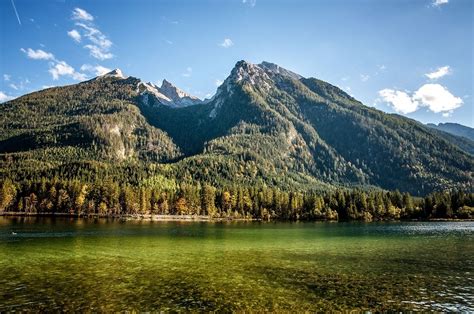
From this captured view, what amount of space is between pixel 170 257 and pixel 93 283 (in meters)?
21.2

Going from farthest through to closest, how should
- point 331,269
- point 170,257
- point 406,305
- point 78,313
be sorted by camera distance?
1. point 170,257
2. point 331,269
3. point 406,305
4. point 78,313

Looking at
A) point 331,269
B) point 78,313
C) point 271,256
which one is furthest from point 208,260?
point 78,313

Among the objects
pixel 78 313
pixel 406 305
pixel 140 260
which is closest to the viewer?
pixel 78 313

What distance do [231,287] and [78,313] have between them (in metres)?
14.3

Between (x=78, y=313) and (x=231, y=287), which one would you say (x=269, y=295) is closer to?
(x=231, y=287)

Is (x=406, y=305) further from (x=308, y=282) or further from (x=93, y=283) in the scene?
(x=93, y=283)

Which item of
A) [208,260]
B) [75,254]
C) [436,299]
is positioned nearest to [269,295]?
[436,299]

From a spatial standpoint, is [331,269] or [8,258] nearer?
[331,269]

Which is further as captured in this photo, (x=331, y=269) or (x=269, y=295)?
(x=331, y=269)

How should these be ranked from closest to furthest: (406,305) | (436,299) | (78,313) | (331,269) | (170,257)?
(78,313)
(406,305)
(436,299)
(331,269)
(170,257)

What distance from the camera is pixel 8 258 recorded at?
2188 inches

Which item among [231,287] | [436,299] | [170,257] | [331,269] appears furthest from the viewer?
[170,257]

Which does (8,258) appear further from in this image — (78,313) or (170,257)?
(78,313)

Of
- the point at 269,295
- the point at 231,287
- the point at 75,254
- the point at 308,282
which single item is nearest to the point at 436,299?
the point at 308,282
